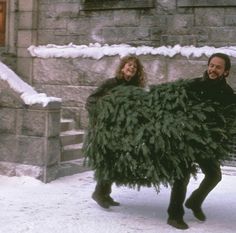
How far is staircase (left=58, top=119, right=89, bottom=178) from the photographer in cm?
759

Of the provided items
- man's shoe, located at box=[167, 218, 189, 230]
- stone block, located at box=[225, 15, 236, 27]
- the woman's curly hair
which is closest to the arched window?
stone block, located at box=[225, 15, 236, 27]

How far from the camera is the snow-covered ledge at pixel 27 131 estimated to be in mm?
6996

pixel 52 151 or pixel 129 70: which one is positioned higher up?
pixel 129 70

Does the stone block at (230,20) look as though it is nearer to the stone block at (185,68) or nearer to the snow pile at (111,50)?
the snow pile at (111,50)

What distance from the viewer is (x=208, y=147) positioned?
190 inches

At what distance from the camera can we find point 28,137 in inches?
279

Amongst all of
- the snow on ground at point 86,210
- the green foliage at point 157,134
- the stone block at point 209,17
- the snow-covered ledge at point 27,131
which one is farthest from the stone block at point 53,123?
the stone block at point 209,17

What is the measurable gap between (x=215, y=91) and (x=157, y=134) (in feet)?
2.28

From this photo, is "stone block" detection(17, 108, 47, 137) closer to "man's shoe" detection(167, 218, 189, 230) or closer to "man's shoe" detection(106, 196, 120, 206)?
"man's shoe" detection(106, 196, 120, 206)

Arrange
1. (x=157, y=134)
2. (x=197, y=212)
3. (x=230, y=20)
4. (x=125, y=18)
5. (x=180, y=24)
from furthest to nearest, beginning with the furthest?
1. (x=125, y=18)
2. (x=180, y=24)
3. (x=230, y=20)
4. (x=197, y=212)
5. (x=157, y=134)

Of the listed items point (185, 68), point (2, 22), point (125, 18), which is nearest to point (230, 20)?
point (185, 68)

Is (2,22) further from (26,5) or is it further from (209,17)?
(209,17)

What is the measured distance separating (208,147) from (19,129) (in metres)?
3.21

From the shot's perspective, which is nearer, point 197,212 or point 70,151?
point 197,212
